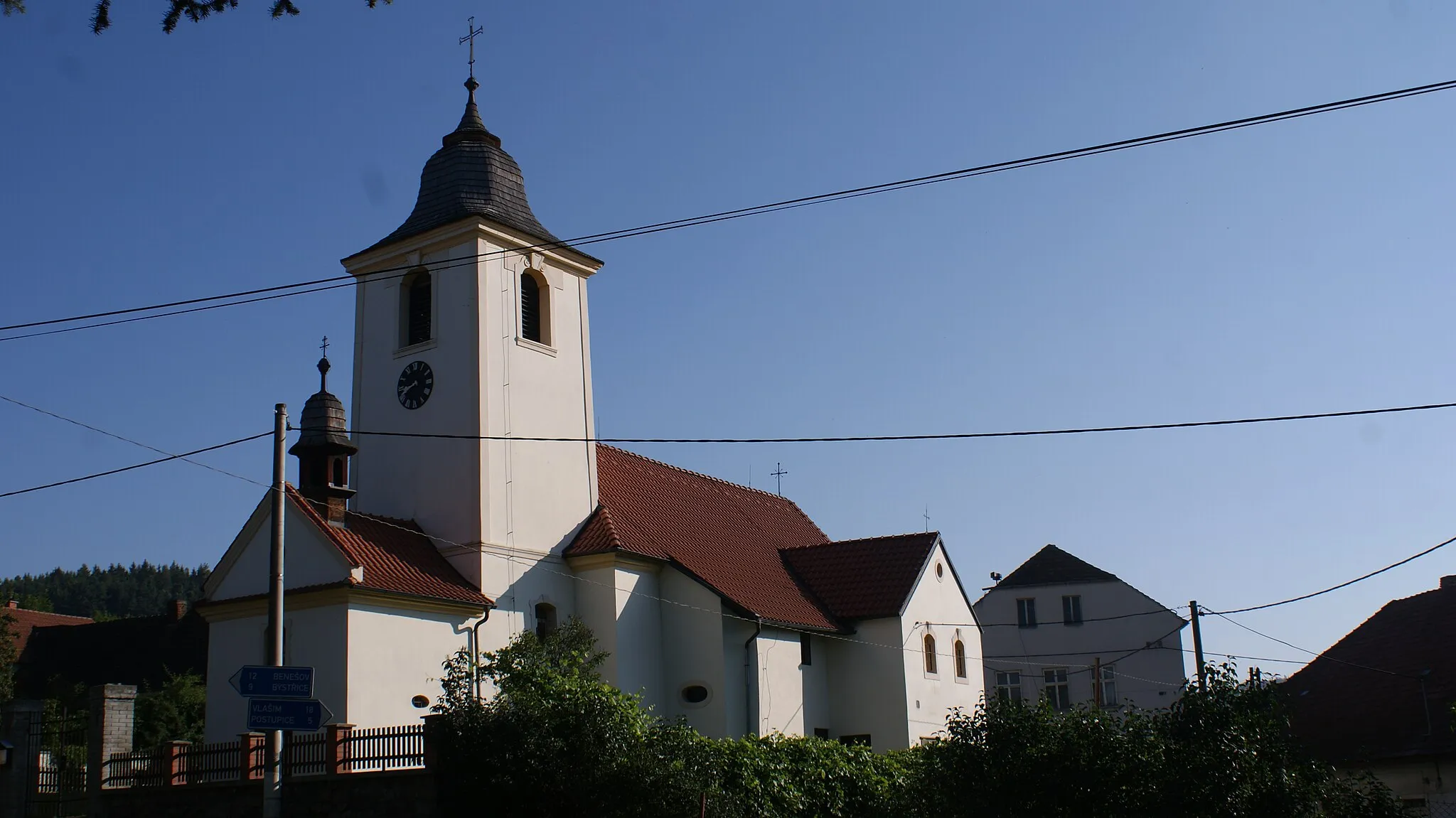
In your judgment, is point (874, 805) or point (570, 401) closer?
point (874, 805)

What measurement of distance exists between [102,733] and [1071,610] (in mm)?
36729

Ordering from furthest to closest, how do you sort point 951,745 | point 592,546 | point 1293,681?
point 1293,681 < point 592,546 < point 951,745

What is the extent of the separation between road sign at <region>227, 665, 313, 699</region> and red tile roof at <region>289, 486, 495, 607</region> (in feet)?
31.1

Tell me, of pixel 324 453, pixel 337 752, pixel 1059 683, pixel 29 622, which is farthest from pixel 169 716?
pixel 1059 683

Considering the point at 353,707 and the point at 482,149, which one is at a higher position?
the point at 482,149

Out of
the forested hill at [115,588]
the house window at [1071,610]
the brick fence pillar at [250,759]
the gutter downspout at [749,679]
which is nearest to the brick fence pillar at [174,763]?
the brick fence pillar at [250,759]

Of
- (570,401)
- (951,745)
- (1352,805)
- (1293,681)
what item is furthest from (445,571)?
(1293,681)

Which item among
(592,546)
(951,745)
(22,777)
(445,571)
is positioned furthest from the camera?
(592,546)

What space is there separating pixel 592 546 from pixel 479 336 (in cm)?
515

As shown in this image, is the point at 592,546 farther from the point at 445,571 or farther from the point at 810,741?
the point at 810,741

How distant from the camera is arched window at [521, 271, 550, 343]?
103ft

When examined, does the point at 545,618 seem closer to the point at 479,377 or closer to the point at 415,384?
the point at 479,377

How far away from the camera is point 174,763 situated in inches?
835

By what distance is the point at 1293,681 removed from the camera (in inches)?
1305
